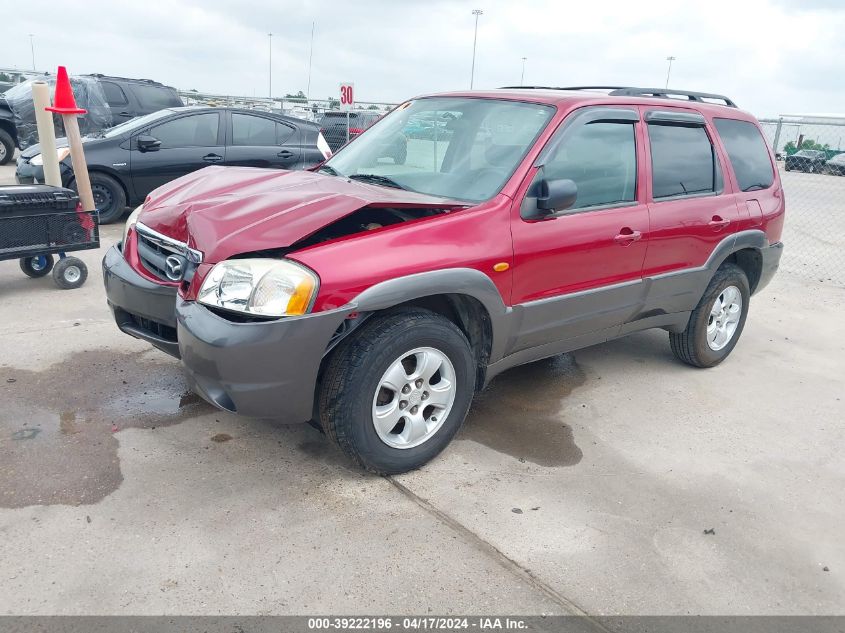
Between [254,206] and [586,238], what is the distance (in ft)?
5.72

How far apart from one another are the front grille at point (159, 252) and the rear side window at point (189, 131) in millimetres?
5994

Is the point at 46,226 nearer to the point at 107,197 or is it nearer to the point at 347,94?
the point at 107,197

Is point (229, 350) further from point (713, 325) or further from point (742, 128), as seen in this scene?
point (742, 128)

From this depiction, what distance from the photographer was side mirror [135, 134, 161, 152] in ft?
29.2

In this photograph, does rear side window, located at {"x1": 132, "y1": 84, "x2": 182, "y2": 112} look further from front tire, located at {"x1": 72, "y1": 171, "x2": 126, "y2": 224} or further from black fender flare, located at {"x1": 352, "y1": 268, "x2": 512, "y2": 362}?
black fender flare, located at {"x1": 352, "y1": 268, "x2": 512, "y2": 362}

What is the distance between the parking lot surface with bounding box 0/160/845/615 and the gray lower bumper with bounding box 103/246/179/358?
19.8 inches

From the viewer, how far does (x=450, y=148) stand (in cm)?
398

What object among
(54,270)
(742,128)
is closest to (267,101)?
(54,270)

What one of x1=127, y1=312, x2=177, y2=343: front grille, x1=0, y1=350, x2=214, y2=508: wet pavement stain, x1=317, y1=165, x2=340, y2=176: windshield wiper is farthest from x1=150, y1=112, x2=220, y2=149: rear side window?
x1=127, y1=312, x2=177, y2=343: front grille

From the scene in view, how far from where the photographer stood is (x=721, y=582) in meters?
2.81

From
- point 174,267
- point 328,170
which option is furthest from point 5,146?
point 174,267

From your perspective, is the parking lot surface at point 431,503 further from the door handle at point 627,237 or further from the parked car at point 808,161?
the parked car at point 808,161

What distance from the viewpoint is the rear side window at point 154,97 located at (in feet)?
44.4

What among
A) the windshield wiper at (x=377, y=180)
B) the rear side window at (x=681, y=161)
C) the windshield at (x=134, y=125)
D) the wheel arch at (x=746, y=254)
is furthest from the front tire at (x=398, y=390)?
the windshield at (x=134, y=125)
